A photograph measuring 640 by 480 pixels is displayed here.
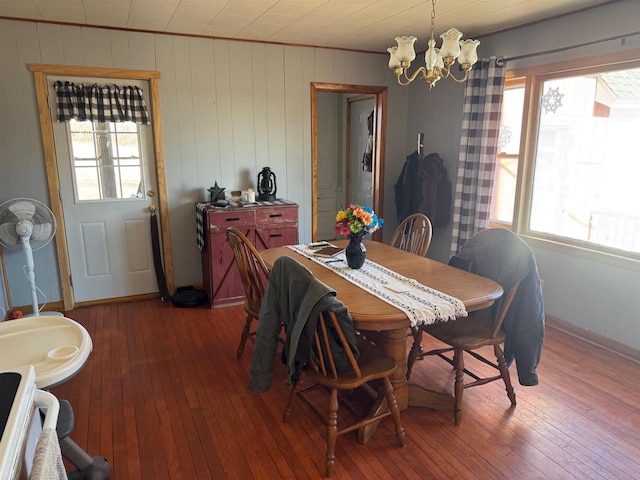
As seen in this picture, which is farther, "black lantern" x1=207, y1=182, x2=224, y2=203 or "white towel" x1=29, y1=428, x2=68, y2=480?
"black lantern" x1=207, y1=182, x2=224, y2=203

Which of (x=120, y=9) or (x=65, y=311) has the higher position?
(x=120, y=9)

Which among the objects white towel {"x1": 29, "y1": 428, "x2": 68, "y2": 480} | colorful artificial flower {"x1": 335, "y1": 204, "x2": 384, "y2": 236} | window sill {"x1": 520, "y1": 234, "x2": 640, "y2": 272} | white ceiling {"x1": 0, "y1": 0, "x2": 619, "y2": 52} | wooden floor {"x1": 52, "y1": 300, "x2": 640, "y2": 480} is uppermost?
white ceiling {"x1": 0, "y1": 0, "x2": 619, "y2": 52}

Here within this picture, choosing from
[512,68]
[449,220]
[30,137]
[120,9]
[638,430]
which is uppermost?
[120,9]

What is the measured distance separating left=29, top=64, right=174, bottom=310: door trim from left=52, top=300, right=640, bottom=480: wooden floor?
43.3 inches

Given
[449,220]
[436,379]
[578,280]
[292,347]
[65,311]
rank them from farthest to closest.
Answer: [449,220] < [65,311] < [578,280] < [436,379] < [292,347]

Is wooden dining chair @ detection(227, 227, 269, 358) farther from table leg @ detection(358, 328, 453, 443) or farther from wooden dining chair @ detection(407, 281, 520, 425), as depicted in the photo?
wooden dining chair @ detection(407, 281, 520, 425)

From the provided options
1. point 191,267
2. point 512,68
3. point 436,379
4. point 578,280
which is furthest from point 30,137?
point 578,280

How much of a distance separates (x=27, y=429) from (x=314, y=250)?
2108mm

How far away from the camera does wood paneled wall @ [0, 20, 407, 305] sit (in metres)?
3.60

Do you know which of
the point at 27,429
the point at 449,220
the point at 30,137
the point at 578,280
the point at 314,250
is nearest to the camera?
the point at 27,429

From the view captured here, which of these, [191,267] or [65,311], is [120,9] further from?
[65,311]

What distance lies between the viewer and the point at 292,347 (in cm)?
197

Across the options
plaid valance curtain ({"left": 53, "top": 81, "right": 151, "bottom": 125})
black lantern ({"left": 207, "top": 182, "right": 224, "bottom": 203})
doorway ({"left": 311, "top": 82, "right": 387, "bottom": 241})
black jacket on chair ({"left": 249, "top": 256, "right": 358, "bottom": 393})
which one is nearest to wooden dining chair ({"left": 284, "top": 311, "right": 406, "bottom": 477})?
black jacket on chair ({"left": 249, "top": 256, "right": 358, "bottom": 393})

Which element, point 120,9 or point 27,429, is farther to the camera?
point 120,9
